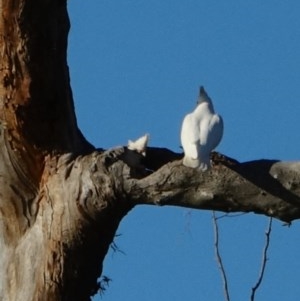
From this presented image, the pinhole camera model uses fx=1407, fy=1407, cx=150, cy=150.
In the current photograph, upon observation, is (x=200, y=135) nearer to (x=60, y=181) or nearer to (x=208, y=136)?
(x=208, y=136)

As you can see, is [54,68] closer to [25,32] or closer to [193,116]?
[25,32]

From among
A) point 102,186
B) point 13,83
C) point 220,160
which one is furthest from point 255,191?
point 13,83

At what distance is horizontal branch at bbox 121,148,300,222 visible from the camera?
5504 mm

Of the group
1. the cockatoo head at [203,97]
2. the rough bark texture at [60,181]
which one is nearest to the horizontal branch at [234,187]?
the rough bark texture at [60,181]

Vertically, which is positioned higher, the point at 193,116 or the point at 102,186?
the point at 193,116

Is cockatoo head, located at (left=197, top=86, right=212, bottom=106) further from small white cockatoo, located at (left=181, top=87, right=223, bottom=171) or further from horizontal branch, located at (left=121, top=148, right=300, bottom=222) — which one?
horizontal branch, located at (left=121, top=148, right=300, bottom=222)

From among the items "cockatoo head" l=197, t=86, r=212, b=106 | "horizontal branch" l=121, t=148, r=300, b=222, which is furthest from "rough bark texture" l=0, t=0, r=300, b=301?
"cockatoo head" l=197, t=86, r=212, b=106

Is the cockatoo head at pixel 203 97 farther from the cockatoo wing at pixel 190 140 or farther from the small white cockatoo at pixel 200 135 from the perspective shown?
the cockatoo wing at pixel 190 140

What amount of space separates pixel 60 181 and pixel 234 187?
2.54ft

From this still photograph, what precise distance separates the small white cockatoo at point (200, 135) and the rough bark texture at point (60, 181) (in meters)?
0.05

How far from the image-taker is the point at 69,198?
5.81 m

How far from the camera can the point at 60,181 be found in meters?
5.85

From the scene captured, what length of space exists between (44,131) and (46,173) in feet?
0.64

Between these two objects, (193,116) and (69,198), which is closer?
(69,198)
